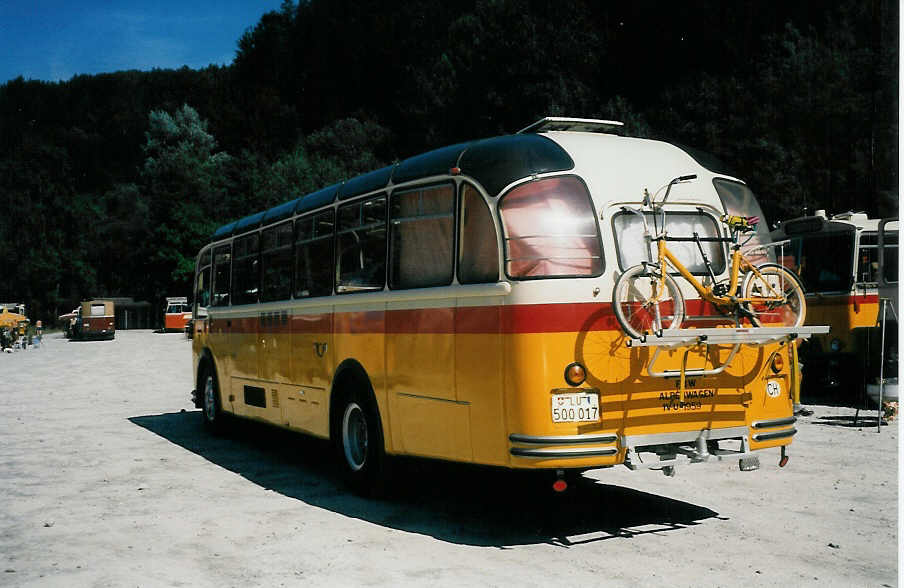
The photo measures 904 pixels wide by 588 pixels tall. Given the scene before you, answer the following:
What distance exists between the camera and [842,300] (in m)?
16.7

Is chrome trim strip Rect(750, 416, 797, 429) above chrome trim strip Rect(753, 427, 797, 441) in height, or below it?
above

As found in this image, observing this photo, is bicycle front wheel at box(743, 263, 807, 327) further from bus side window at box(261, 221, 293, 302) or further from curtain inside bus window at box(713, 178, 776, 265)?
bus side window at box(261, 221, 293, 302)

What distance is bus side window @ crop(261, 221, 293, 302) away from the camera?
11.2 meters

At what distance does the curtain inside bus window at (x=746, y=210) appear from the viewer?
311 inches

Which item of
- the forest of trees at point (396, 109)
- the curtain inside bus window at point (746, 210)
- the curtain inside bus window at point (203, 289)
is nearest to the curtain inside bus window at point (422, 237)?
the curtain inside bus window at point (746, 210)

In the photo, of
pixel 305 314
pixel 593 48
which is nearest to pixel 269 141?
pixel 593 48

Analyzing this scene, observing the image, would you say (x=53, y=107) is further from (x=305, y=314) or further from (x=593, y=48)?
(x=593, y=48)

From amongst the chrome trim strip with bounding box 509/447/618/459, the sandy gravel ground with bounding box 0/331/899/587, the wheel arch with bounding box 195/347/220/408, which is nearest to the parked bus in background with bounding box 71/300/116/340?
the wheel arch with bounding box 195/347/220/408

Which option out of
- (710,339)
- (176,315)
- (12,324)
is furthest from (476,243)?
(176,315)

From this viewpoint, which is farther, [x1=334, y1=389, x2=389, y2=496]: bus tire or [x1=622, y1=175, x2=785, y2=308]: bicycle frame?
[x1=334, y1=389, x2=389, y2=496]: bus tire

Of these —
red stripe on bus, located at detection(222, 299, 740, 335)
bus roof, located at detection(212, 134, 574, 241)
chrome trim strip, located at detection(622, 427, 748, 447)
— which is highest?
bus roof, located at detection(212, 134, 574, 241)

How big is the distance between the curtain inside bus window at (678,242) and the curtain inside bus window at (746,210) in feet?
0.91

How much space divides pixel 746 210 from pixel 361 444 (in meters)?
4.11

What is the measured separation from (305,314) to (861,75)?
21.2 m
